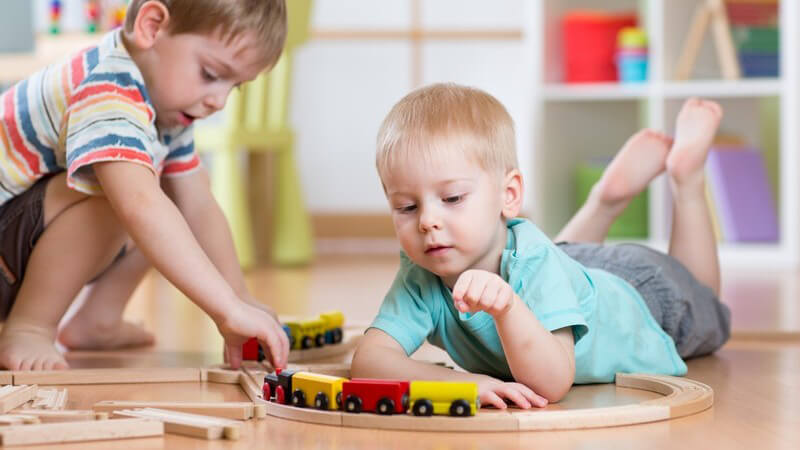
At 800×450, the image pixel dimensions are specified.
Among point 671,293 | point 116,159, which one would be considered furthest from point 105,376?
point 671,293

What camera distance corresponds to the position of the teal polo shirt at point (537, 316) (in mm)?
1027

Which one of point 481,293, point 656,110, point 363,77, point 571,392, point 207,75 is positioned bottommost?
point 571,392

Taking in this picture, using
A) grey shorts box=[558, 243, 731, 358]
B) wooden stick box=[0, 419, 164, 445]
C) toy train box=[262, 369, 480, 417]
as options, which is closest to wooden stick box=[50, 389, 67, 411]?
wooden stick box=[0, 419, 164, 445]

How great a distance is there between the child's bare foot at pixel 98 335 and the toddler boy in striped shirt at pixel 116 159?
0.12 meters

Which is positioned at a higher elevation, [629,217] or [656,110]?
[656,110]

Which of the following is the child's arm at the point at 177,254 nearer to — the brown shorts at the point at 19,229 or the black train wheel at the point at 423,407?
the brown shorts at the point at 19,229

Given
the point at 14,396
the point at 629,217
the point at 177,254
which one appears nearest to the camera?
the point at 14,396

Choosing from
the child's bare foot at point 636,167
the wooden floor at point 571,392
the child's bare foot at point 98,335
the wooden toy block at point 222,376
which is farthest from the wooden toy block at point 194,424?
the child's bare foot at point 636,167

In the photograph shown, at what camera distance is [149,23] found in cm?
124

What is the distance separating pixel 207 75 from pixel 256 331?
0.96ft

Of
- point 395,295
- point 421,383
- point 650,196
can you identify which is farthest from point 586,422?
point 650,196

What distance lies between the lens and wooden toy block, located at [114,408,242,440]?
2.81 feet

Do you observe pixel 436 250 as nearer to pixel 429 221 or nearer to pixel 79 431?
pixel 429 221

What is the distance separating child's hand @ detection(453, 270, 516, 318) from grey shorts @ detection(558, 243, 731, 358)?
1.39 ft
